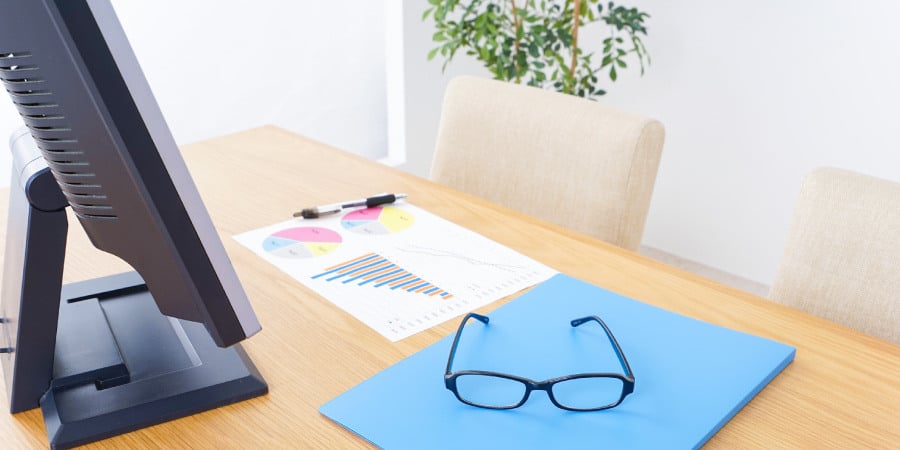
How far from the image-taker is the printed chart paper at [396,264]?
0.99 m

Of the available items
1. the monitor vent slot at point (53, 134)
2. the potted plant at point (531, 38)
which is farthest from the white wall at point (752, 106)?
the monitor vent slot at point (53, 134)

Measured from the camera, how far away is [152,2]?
256 centimetres

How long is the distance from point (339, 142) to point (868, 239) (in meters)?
2.47

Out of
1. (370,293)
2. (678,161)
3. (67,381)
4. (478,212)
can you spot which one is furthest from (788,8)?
(67,381)

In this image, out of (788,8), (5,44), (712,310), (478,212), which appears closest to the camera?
(5,44)

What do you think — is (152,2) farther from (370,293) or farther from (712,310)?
(712,310)

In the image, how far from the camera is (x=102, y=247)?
29.7 inches

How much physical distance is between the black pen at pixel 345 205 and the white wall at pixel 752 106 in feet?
5.54

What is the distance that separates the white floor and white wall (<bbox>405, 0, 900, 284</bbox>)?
0.07 ft

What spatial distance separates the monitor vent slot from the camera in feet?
2.12

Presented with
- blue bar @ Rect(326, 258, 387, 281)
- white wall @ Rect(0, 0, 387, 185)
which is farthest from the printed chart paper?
white wall @ Rect(0, 0, 387, 185)

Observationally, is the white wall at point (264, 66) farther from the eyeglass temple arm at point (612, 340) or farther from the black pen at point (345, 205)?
the eyeglass temple arm at point (612, 340)

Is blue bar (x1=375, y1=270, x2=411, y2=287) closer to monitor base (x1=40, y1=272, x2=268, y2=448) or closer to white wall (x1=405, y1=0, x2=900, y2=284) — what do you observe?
monitor base (x1=40, y1=272, x2=268, y2=448)

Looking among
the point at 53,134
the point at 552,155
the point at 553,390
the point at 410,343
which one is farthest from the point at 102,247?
the point at 552,155
